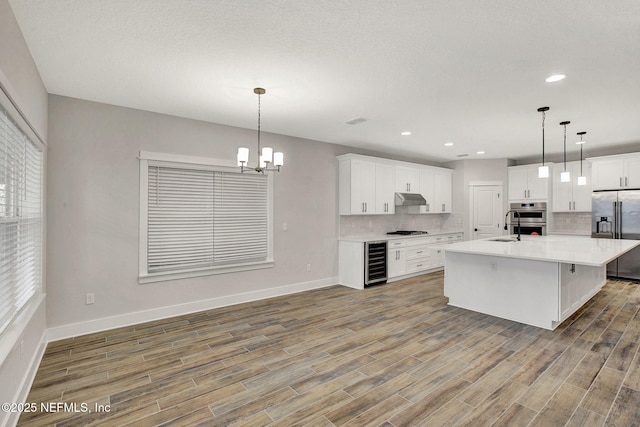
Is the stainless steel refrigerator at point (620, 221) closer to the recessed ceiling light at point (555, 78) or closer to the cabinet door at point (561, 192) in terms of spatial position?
the cabinet door at point (561, 192)

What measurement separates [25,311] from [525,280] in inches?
194

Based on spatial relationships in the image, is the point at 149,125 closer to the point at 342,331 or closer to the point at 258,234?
the point at 258,234

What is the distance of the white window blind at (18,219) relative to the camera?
2.04 m

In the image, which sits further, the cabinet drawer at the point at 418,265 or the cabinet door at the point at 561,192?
the cabinet door at the point at 561,192

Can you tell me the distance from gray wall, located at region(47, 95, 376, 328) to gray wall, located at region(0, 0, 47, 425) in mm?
480

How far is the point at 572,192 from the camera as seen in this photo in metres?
6.62

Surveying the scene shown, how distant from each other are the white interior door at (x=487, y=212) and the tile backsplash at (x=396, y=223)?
372mm

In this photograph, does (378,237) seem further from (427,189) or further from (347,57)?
(347,57)

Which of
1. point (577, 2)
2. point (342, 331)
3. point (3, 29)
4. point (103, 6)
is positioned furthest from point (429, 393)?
point (3, 29)

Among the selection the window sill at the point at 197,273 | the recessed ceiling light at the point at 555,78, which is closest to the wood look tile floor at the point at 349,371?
the window sill at the point at 197,273

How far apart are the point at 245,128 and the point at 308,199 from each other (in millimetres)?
1544

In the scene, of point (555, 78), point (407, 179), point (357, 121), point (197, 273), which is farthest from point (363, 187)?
point (555, 78)

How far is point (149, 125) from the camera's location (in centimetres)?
401

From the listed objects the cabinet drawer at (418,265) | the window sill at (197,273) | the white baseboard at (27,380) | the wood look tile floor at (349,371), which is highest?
the window sill at (197,273)
